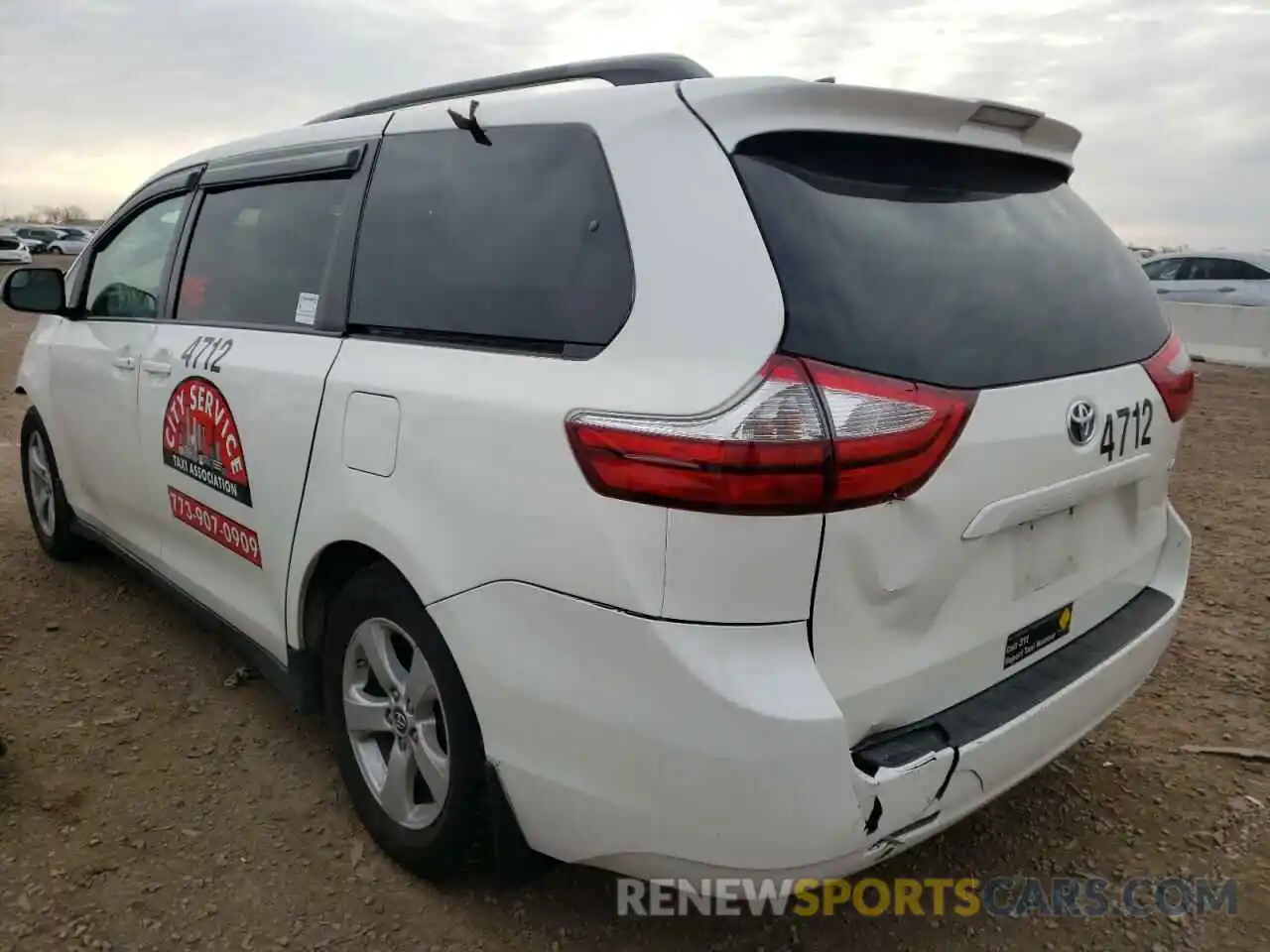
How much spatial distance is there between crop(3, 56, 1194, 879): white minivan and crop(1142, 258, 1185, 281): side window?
15.7 metres

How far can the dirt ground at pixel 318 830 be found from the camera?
2.29 meters

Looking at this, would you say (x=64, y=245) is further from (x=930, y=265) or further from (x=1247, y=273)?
(x=930, y=265)

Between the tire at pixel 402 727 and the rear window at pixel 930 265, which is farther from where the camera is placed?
the tire at pixel 402 727

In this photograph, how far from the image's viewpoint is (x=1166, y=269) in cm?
1625

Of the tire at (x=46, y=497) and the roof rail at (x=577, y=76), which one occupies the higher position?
the roof rail at (x=577, y=76)

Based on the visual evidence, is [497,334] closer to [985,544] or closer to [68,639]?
[985,544]

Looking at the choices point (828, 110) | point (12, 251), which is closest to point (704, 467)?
point (828, 110)

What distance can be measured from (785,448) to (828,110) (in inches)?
28.2

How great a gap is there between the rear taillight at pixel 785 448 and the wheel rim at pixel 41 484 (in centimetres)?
378

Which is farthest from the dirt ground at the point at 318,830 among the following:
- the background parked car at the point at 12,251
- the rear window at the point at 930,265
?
the background parked car at the point at 12,251

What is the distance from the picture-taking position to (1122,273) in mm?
2436

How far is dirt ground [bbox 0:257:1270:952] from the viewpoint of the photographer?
2285mm

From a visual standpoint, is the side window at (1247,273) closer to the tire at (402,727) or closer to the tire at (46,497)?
the tire at (46,497)

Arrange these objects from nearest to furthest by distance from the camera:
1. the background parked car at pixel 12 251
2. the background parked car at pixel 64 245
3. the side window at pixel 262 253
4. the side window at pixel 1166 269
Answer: the side window at pixel 262 253, the side window at pixel 1166 269, the background parked car at pixel 12 251, the background parked car at pixel 64 245
